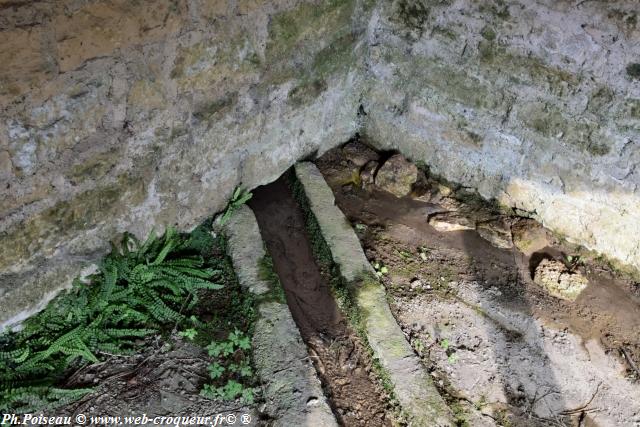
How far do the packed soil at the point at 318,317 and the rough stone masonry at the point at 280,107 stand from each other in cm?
25

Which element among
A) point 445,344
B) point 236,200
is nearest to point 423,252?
point 445,344

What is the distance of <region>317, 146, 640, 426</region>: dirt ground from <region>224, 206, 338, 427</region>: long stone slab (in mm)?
716

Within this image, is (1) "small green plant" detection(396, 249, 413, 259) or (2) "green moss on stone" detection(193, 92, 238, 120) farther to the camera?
(1) "small green plant" detection(396, 249, 413, 259)

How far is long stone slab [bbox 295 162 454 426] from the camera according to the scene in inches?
109

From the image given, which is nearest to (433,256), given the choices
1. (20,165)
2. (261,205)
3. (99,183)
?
(261,205)

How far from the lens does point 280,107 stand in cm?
353

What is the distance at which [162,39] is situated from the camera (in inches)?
102

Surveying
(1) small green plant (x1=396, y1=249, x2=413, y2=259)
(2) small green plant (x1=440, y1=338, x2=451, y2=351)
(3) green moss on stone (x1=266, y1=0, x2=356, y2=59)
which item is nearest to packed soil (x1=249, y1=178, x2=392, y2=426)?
(2) small green plant (x1=440, y1=338, x2=451, y2=351)

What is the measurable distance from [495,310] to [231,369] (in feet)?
5.51

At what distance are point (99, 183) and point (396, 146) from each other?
7.67 feet

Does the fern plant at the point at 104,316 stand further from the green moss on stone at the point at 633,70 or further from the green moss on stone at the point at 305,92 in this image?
the green moss on stone at the point at 633,70

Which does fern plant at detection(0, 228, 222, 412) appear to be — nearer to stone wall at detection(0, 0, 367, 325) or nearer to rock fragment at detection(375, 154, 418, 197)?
stone wall at detection(0, 0, 367, 325)

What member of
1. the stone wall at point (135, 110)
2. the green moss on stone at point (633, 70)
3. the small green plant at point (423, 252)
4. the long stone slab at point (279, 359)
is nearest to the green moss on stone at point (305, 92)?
the stone wall at point (135, 110)

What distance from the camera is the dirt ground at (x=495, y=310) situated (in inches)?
116
